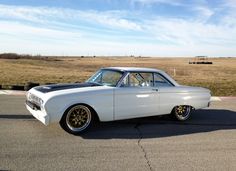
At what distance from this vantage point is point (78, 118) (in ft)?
24.7

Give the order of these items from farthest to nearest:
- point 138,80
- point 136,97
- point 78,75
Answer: point 78,75 → point 138,80 → point 136,97

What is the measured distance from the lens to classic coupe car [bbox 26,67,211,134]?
7312 millimetres

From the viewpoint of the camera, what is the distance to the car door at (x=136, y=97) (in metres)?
7.96

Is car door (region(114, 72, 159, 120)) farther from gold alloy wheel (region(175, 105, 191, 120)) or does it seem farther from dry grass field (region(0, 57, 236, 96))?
dry grass field (region(0, 57, 236, 96))

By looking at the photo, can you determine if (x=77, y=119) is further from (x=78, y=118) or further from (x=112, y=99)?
(x=112, y=99)

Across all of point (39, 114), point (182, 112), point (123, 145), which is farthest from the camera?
point (182, 112)

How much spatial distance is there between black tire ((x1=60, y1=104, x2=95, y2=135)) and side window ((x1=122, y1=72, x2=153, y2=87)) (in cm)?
108

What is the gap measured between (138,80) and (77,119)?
182 cm

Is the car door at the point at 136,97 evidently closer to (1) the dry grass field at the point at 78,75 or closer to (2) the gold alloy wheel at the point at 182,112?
(2) the gold alloy wheel at the point at 182,112

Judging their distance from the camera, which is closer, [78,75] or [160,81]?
[160,81]

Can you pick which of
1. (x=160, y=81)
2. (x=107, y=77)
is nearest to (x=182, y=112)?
(x=160, y=81)

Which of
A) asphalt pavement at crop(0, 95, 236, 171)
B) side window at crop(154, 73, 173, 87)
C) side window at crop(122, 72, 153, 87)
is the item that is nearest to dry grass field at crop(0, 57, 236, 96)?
side window at crop(154, 73, 173, 87)

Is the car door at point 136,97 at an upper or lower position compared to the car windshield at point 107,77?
lower

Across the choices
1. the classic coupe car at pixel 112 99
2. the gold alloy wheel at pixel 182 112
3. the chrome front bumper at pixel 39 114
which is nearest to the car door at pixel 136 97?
the classic coupe car at pixel 112 99
